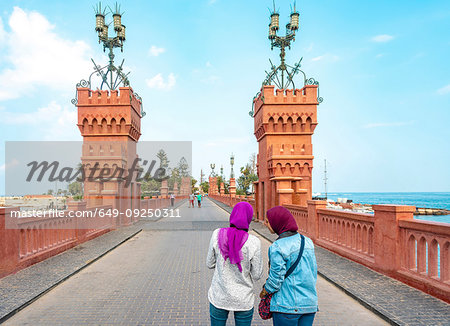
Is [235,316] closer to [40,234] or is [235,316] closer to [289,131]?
[40,234]

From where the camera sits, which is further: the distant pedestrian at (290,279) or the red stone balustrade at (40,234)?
the red stone balustrade at (40,234)

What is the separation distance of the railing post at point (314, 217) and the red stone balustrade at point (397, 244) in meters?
0.94

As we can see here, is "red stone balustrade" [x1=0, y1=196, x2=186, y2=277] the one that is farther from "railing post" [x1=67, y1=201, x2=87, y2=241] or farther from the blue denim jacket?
the blue denim jacket

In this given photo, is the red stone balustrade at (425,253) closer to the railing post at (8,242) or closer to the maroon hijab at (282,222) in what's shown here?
the maroon hijab at (282,222)

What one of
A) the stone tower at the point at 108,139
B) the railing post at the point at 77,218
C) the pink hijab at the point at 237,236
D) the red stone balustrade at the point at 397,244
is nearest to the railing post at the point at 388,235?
the red stone balustrade at the point at 397,244

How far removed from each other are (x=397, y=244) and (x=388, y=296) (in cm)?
135

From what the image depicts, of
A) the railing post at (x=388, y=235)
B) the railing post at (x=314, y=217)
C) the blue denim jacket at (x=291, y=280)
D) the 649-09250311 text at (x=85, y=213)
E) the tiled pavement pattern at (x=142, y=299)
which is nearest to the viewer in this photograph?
the blue denim jacket at (x=291, y=280)

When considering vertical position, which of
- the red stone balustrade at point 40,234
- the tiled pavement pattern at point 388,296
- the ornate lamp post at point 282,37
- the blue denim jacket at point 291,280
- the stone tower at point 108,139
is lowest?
the tiled pavement pattern at point 388,296

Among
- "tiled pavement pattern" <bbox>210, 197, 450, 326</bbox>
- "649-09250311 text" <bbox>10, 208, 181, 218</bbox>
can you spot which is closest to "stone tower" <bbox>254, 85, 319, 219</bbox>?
"649-09250311 text" <bbox>10, 208, 181, 218</bbox>

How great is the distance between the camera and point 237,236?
310cm

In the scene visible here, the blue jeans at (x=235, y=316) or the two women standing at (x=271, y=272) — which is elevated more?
the two women standing at (x=271, y=272)

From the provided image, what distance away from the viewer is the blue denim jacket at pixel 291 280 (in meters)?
2.93

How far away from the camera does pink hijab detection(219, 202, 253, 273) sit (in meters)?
3.08

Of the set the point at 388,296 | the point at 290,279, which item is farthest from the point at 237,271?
the point at 388,296
